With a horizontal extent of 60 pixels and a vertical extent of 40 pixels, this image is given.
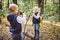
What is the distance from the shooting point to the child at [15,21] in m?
2.14

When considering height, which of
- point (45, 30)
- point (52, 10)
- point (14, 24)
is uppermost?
point (52, 10)

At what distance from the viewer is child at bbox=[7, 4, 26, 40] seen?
84.4 inches

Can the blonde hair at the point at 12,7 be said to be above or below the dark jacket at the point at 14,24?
above

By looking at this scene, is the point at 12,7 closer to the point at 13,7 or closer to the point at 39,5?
the point at 13,7

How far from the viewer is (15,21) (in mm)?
2184

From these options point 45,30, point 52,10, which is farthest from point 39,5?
point 45,30

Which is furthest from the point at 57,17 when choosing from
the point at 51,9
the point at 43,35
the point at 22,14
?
the point at 22,14

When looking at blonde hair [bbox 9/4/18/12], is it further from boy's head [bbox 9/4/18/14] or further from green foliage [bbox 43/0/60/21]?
green foliage [bbox 43/0/60/21]

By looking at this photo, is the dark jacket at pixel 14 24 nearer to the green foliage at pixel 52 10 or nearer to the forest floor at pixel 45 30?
the forest floor at pixel 45 30

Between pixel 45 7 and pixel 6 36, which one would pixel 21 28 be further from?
pixel 45 7

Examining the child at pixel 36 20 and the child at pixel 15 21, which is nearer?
the child at pixel 15 21

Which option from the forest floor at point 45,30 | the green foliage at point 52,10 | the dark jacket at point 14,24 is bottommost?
the forest floor at point 45,30

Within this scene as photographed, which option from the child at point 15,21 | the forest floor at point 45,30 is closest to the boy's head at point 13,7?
the child at point 15,21

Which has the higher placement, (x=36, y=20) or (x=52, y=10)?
(x=52, y=10)
